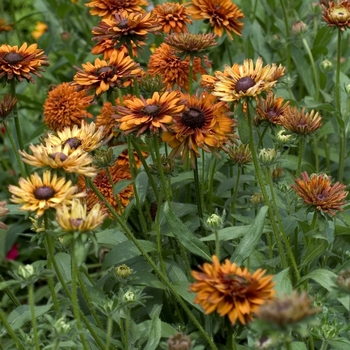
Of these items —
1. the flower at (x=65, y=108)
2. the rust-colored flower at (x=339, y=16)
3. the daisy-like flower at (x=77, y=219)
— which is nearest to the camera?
the daisy-like flower at (x=77, y=219)

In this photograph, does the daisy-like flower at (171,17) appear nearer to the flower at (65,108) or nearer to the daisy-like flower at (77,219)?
the flower at (65,108)

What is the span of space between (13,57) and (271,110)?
2.19 ft

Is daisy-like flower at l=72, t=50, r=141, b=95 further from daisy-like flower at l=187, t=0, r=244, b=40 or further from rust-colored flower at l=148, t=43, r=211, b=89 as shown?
daisy-like flower at l=187, t=0, r=244, b=40

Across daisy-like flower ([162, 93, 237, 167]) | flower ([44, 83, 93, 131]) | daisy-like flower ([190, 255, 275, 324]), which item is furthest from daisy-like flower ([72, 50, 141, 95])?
daisy-like flower ([190, 255, 275, 324])

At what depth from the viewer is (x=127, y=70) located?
1.76 metres

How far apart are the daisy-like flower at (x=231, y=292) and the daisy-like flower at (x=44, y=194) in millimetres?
321

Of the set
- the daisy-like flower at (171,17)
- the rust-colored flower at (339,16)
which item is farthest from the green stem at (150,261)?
the rust-colored flower at (339,16)

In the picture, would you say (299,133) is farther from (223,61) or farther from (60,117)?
(223,61)

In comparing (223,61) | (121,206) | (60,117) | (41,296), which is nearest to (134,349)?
(121,206)

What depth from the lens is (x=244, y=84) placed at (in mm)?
1544

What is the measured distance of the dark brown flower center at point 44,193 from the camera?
1319 mm

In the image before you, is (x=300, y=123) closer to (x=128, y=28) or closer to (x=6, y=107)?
(x=128, y=28)

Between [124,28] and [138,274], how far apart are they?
24.6 inches

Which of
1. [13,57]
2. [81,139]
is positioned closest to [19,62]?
[13,57]
